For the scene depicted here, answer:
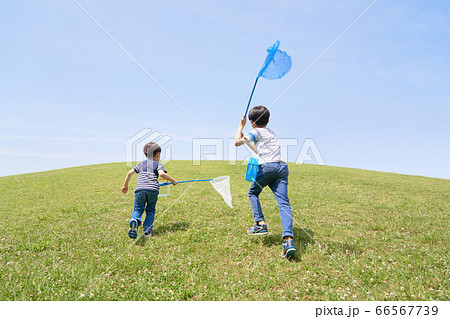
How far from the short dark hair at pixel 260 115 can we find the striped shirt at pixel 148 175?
312 cm

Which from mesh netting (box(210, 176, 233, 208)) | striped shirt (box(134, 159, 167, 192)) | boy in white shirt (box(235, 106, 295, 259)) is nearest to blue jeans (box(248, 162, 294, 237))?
boy in white shirt (box(235, 106, 295, 259))

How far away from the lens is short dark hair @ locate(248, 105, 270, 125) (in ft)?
22.0

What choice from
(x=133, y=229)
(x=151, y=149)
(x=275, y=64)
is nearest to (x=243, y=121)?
(x=275, y=64)

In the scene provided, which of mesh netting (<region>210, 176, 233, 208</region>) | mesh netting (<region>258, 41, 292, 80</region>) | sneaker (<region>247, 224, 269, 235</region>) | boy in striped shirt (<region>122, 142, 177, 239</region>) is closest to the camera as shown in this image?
sneaker (<region>247, 224, 269, 235</region>)

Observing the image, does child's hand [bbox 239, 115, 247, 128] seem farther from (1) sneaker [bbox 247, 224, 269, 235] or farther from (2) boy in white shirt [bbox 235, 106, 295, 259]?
(1) sneaker [bbox 247, 224, 269, 235]

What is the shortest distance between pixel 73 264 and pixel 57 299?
4.91 feet

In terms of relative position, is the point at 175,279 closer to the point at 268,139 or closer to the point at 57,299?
the point at 57,299

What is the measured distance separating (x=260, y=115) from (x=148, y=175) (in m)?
3.80

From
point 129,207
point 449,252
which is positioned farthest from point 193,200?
point 449,252

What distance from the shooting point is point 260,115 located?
6.68 m

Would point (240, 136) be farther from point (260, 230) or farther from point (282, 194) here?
point (260, 230)

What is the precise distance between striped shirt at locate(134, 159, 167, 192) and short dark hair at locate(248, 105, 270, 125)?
10.2 feet

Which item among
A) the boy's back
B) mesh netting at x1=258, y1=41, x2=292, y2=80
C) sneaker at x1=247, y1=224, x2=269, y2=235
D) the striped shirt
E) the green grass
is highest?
mesh netting at x1=258, y1=41, x2=292, y2=80

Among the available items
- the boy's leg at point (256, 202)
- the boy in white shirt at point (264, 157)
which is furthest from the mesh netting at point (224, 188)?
the boy in white shirt at point (264, 157)
